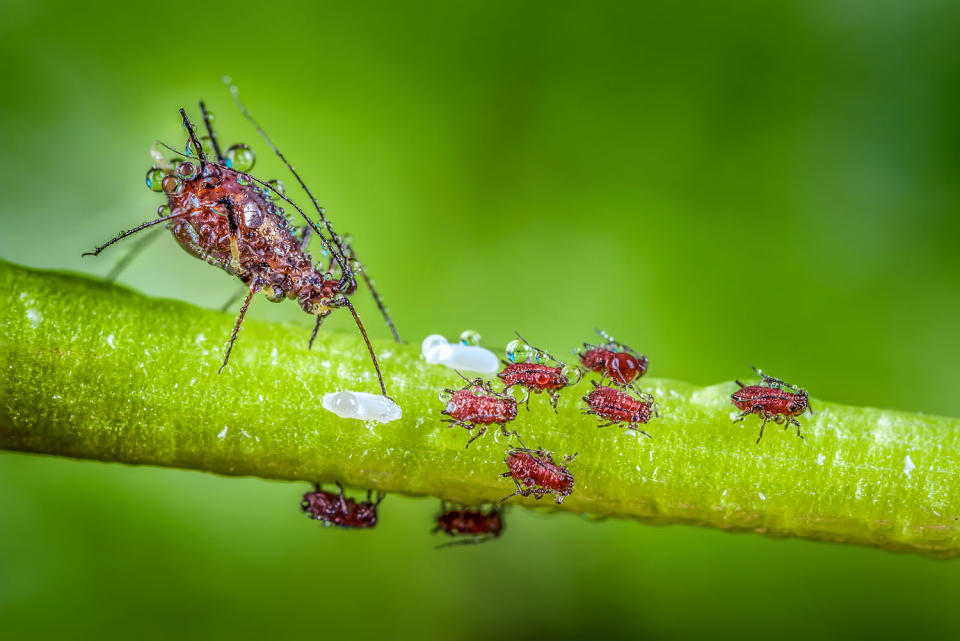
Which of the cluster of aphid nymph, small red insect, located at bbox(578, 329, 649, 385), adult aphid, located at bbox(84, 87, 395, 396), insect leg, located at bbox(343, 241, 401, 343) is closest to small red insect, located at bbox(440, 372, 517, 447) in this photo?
the cluster of aphid nymph

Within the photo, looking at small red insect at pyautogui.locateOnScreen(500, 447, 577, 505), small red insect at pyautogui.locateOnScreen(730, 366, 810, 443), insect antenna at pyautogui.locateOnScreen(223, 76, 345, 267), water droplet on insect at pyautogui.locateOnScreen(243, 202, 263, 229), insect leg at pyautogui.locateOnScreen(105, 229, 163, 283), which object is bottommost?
small red insect at pyautogui.locateOnScreen(500, 447, 577, 505)

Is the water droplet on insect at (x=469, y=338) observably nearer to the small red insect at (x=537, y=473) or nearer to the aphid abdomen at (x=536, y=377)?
the aphid abdomen at (x=536, y=377)

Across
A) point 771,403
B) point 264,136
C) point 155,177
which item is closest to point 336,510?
point 155,177

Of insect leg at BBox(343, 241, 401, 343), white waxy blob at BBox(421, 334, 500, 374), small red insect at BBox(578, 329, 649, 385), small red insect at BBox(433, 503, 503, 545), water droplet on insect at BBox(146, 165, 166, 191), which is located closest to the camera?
white waxy blob at BBox(421, 334, 500, 374)

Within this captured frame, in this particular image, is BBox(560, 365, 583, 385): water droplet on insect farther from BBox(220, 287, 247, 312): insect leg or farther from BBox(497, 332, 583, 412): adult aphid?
BBox(220, 287, 247, 312): insect leg

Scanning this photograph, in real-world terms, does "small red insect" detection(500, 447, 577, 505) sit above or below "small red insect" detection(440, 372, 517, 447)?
below

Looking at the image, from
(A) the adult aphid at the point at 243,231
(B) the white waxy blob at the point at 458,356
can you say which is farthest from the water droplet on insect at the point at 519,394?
(A) the adult aphid at the point at 243,231

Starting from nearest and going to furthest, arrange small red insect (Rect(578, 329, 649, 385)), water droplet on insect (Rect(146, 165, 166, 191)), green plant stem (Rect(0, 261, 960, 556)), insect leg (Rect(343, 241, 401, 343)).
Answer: green plant stem (Rect(0, 261, 960, 556))
small red insect (Rect(578, 329, 649, 385))
water droplet on insect (Rect(146, 165, 166, 191))
insect leg (Rect(343, 241, 401, 343))

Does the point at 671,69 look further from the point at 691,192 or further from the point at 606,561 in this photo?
the point at 606,561
